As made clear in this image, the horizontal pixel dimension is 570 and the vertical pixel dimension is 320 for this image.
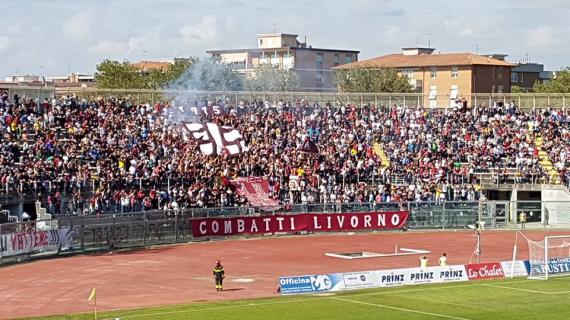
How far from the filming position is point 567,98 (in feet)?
287

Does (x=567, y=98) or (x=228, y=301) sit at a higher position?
(x=567, y=98)

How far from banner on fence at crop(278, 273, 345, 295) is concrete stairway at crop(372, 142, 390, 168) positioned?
113 ft

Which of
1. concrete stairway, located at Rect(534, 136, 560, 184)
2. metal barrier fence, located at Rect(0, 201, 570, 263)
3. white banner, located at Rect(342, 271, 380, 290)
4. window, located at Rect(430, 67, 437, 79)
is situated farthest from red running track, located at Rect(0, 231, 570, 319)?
window, located at Rect(430, 67, 437, 79)

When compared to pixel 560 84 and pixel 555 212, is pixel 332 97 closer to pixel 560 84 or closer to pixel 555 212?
pixel 555 212

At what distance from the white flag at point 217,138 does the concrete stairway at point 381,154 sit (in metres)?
11.7

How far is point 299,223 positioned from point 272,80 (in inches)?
2650

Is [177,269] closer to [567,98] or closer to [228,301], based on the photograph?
[228,301]

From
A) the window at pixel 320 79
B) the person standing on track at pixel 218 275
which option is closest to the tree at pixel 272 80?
the window at pixel 320 79

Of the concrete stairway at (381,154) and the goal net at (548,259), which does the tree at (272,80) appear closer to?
the concrete stairway at (381,154)

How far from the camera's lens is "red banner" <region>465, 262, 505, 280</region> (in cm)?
4731

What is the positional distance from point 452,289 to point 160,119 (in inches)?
1362

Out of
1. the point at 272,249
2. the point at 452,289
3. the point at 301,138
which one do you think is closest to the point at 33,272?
the point at 272,249

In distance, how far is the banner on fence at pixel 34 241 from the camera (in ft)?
164

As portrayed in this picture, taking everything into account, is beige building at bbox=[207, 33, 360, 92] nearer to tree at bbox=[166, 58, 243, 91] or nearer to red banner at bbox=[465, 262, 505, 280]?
tree at bbox=[166, 58, 243, 91]
